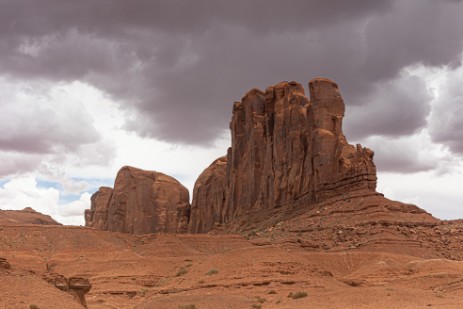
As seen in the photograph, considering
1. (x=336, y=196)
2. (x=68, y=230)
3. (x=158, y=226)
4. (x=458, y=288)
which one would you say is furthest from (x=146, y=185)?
(x=458, y=288)

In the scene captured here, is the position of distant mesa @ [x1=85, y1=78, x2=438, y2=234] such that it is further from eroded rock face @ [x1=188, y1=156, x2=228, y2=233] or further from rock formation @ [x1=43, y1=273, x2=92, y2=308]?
rock formation @ [x1=43, y1=273, x2=92, y2=308]

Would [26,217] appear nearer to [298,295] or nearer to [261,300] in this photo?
[261,300]

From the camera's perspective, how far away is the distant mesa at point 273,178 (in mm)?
72625

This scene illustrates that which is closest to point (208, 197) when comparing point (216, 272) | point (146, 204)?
point (146, 204)

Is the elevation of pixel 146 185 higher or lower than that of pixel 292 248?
higher

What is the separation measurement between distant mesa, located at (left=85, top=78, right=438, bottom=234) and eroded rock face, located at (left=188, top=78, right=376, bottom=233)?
0.12 metres

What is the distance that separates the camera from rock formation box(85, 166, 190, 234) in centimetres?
13075

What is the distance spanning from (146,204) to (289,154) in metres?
50.9

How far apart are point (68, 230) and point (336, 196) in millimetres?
32188

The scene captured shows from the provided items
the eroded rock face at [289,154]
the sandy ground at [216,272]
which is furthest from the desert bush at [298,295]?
the eroded rock face at [289,154]

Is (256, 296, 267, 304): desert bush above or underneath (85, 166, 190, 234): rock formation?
underneath

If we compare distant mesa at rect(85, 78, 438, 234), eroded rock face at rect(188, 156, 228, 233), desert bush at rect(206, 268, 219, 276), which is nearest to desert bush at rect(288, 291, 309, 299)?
desert bush at rect(206, 268, 219, 276)

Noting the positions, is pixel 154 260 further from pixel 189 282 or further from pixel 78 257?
pixel 189 282

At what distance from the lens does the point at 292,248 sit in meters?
58.3
